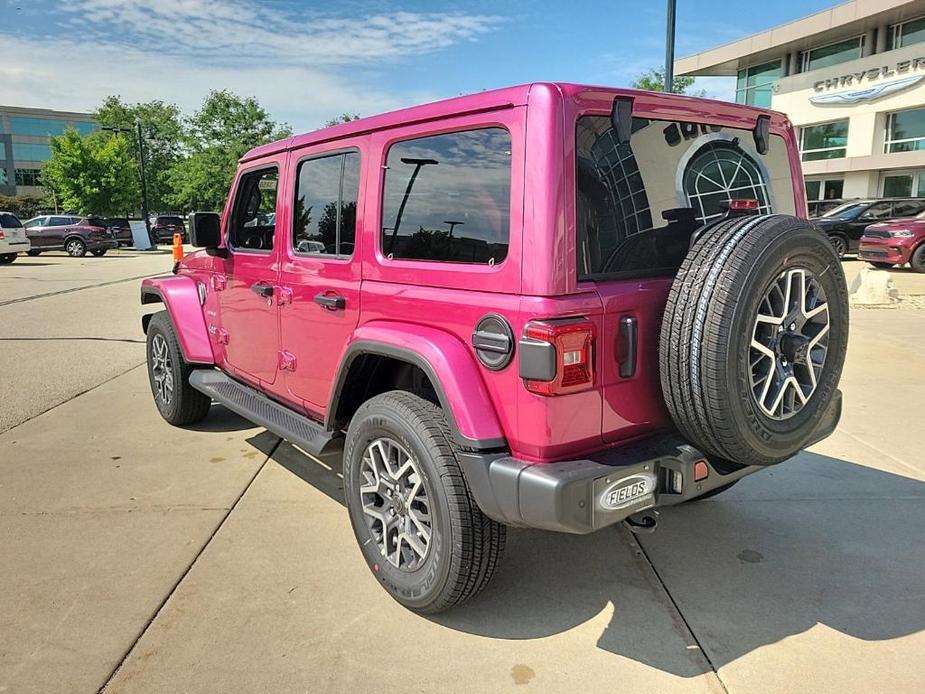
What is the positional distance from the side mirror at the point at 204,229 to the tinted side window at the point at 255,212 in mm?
105

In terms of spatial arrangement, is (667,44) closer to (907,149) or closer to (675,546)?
(675,546)

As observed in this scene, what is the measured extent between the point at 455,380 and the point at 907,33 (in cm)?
3535

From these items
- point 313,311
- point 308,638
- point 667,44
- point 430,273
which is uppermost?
point 667,44

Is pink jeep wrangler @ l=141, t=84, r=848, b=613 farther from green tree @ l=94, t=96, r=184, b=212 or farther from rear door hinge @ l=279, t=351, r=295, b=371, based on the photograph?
green tree @ l=94, t=96, r=184, b=212

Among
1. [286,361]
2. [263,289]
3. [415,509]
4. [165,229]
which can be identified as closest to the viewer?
[415,509]

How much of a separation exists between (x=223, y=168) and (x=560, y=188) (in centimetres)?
5272

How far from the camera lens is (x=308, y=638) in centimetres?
272

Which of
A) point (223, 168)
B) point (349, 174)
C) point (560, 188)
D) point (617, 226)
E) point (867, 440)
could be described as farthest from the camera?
point (223, 168)

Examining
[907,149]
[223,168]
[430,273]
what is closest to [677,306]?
[430,273]

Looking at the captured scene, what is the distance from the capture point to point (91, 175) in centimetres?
3941

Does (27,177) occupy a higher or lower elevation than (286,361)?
higher

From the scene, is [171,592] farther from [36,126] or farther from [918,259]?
[36,126]

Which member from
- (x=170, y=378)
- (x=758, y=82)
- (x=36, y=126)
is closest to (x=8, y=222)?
(x=170, y=378)

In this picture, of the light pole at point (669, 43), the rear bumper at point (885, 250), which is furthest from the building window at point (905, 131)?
the light pole at point (669, 43)
